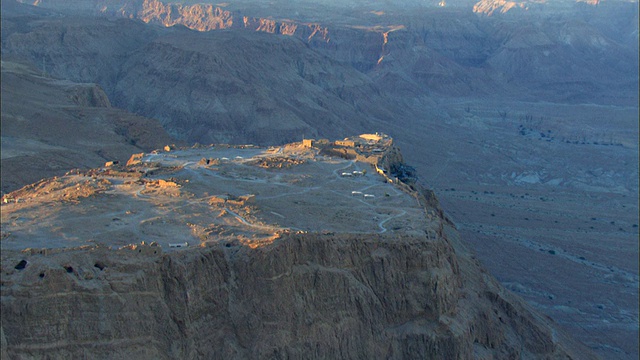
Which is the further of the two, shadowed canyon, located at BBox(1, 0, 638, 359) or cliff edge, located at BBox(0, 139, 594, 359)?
shadowed canyon, located at BBox(1, 0, 638, 359)

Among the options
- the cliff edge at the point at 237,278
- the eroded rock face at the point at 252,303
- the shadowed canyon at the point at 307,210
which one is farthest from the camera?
the shadowed canyon at the point at 307,210

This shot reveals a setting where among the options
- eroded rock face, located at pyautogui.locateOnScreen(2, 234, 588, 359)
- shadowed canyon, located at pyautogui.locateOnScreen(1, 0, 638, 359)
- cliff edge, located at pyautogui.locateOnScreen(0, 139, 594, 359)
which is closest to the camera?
eroded rock face, located at pyautogui.locateOnScreen(2, 234, 588, 359)

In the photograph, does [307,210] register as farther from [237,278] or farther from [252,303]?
[252,303]

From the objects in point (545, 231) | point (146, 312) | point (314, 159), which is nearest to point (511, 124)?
point (545, 231)

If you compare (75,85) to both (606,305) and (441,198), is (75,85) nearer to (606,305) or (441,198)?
(441,198)

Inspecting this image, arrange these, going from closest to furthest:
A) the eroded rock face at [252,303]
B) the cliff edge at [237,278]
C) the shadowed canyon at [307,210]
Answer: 1. the eroded rock face at [252,303]
2. the cliff edge at [237,278]
3. the shadowed canyon at [307,210]

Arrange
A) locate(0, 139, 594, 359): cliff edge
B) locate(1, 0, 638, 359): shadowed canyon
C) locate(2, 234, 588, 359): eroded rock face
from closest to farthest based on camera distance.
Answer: locate(2, 234, 588, 359): eroded rock face < locate(0, 139, 594, 359): cliff edge < locate(1, 0, 638, 359): shadowed canyon
